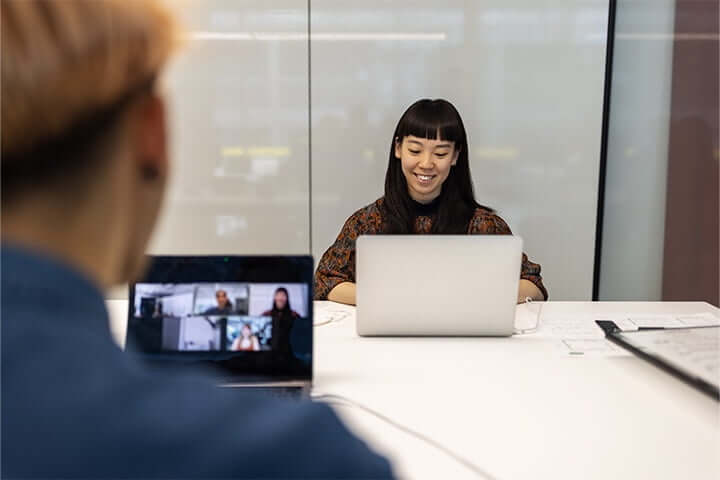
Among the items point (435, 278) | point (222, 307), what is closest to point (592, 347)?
point (435, 278)

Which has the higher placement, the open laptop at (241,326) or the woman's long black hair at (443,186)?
the woman's long black hair at (443,186)

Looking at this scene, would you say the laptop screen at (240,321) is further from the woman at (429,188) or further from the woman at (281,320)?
the woman at (429,188)

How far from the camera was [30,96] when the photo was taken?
42 cm

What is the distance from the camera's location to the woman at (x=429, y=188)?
2.59 m

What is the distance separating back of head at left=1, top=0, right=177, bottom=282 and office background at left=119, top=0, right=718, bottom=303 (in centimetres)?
287

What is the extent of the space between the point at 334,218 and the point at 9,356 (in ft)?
9.88

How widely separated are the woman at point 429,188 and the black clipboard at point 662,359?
951mm

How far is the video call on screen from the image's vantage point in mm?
1287

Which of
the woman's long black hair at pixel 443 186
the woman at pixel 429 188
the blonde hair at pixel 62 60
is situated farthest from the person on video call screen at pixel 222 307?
the woman's long black hair at pixel 443 186

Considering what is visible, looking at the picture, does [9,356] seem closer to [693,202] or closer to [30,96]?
[30,96]

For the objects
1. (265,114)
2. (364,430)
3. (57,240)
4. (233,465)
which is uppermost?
(265,114)

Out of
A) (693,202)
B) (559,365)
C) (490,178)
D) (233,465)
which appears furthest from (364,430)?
(490,178)

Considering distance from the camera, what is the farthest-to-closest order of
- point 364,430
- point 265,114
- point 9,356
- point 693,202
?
point 265,114
point 693,202
point 364,430
point 9,356

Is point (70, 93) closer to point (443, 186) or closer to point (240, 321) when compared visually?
point (240, 321)
